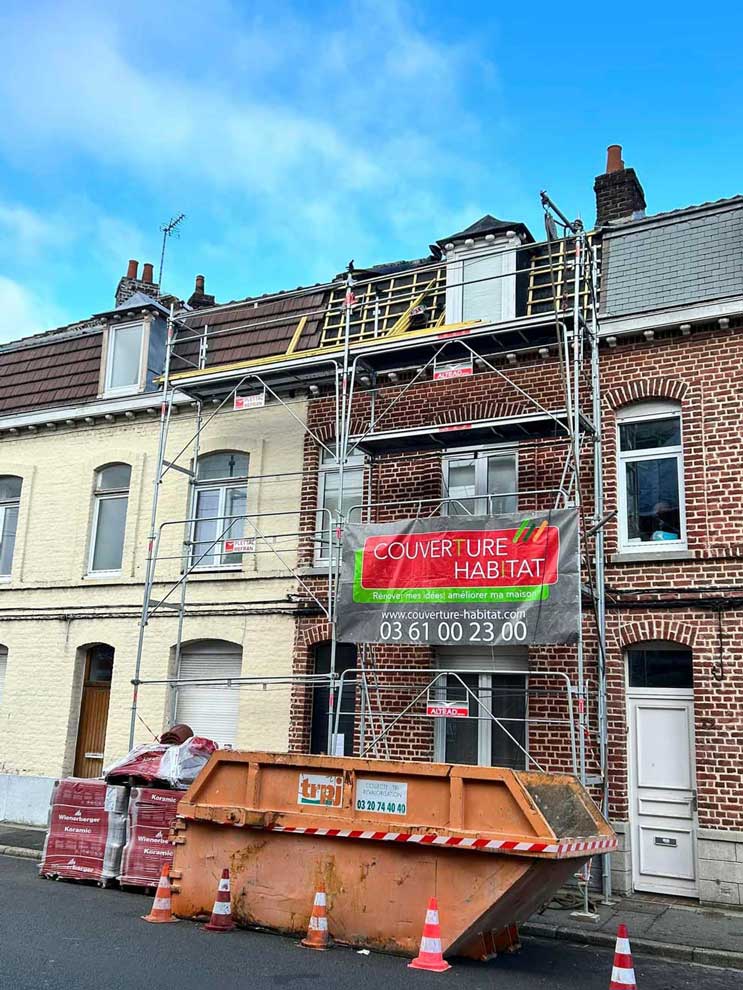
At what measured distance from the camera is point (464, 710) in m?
11.5

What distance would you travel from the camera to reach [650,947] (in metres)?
8.87

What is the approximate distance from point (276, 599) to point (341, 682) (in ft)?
8.95

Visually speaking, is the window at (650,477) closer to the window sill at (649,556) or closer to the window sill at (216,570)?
the window sill at (649,556)

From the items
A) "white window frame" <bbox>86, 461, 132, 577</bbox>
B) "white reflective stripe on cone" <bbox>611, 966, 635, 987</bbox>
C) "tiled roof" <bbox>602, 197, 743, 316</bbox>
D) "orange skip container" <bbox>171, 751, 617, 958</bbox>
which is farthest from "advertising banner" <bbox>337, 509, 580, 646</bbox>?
"white window frame" <bbox>86, 461, 132, 577</bbox>

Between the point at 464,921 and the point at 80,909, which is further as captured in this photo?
the point at 80,909

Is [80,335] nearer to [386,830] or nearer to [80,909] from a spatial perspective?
[80,909]

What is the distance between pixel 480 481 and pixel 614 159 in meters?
6.13

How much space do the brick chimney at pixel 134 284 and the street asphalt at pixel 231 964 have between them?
14282mm

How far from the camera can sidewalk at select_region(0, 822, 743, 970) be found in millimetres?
8727

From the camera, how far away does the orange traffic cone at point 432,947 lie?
24.9 feet

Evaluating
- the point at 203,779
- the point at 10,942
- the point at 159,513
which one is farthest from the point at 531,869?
the point at 159,513

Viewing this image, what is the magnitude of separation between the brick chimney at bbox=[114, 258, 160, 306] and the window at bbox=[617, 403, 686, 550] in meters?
12.0

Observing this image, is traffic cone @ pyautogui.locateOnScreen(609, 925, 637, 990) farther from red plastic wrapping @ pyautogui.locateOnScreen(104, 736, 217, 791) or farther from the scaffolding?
red plastic wrapping @ pyautogui.locateOnScreen(104, 736, 217, 791)

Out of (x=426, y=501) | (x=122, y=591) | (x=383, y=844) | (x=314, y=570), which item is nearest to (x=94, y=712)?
(x=122, y=591)
